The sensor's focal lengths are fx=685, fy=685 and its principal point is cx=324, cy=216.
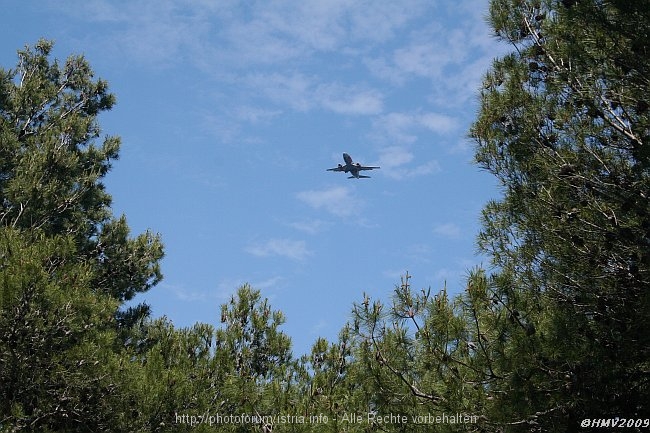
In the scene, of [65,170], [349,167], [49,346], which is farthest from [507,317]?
[349,167]

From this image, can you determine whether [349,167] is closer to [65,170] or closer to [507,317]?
[65,170]

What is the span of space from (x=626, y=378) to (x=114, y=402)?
706 cm

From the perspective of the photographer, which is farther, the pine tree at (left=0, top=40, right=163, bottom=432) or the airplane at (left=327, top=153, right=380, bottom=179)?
the airplane at (left=327, top=153, right=380, bottom=179)

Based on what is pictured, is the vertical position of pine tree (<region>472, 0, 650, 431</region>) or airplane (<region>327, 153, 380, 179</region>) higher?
airplane (<region>327, 153, 380, 179</region>)

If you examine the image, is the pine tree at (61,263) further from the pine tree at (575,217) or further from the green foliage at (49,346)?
the pine tree at (575,217)

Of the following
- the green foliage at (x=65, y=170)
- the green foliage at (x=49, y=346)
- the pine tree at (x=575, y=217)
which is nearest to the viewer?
the pine tree at (x=575, y=217)

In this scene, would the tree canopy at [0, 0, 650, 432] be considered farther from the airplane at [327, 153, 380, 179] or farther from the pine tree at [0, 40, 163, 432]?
the airplane at [327, 153, 380, 179]

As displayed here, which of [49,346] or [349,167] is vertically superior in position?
[349,167]

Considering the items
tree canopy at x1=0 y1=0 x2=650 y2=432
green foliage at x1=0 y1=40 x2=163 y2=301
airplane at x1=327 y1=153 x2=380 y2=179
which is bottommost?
tree canopy at x1=0 y1=0 x2=650 y2=432

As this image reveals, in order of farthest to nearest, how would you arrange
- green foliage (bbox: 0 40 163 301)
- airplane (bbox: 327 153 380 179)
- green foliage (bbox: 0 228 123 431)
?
airplane (bbox: 327 153 380 179) → green foliage (bbox: 0 40 163 301) → green foliage (bbox: 0 228 123 431)

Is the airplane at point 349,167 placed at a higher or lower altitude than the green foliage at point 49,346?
higher

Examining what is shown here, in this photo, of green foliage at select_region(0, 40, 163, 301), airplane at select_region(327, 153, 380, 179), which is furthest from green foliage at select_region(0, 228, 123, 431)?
airplane at select_region(327, 153, 380, 179)

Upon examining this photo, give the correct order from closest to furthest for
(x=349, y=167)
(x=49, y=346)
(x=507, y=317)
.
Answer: (x=507, y=317) → (x=49, y=346) → (x=349, y=167)

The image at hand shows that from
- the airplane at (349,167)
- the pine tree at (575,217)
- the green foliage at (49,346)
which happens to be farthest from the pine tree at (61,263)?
the airplane at (349,167)
